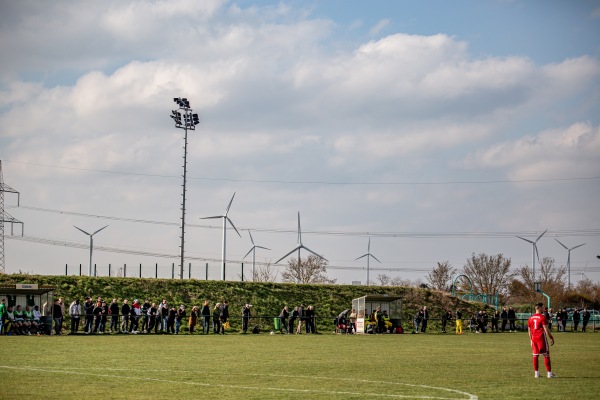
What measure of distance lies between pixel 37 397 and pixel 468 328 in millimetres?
50746

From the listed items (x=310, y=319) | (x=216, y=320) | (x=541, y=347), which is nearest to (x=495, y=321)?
(x=310, y=319)

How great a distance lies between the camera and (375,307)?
56062mm

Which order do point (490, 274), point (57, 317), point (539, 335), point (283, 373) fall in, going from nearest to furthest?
1. point (539, 335)
2. point (283, 373)
3. point (57, 317)
4. point (490, 274)

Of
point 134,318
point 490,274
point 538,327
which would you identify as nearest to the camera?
point 538,327

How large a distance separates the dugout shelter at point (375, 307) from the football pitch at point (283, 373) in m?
21.9

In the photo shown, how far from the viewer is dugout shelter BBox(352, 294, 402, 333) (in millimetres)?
53156

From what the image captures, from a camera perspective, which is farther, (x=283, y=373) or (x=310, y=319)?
(x=310, y=319)

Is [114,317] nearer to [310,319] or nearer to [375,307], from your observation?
[310,319]

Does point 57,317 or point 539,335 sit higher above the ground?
point 539,335

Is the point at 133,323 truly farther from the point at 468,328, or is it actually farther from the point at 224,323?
the point at 468,328

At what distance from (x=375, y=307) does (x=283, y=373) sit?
3613cm

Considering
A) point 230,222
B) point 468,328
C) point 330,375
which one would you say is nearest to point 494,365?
point 330,375

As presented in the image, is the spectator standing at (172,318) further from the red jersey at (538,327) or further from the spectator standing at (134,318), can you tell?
the red jersey at (538,327)

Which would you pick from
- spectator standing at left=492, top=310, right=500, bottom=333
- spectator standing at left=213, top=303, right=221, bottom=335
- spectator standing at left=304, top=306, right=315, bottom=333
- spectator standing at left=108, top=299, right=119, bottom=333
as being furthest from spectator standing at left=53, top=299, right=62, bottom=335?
spectator standing at left=492, top=310, right=500, bottom=333
